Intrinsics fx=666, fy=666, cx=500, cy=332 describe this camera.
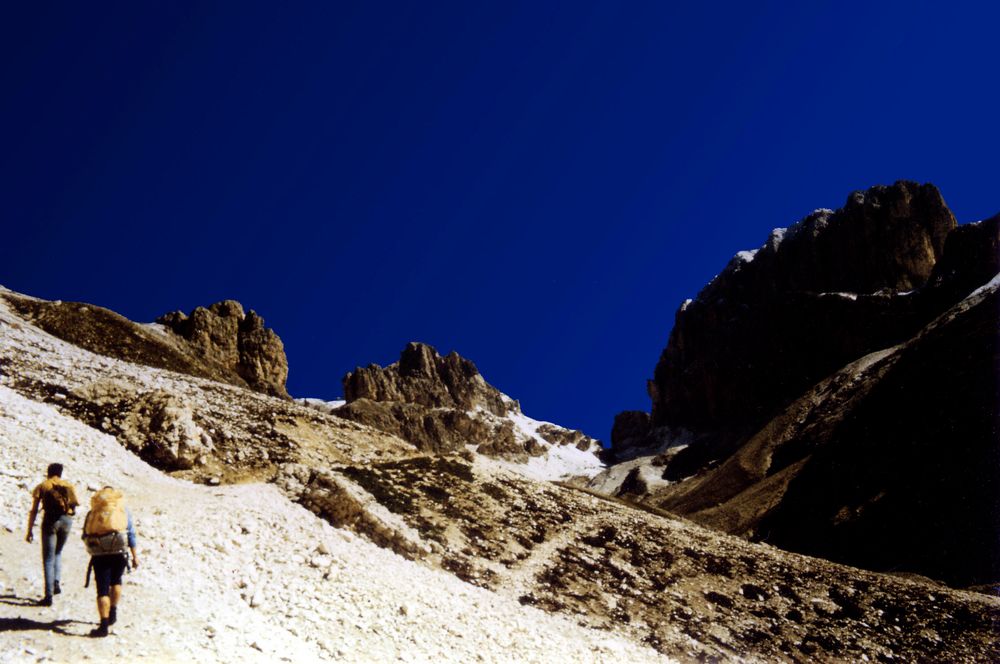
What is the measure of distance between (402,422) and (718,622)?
15236cm

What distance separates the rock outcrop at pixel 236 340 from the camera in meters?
84.3

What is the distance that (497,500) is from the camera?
24891 millimetres

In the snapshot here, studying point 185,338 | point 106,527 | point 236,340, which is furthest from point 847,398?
point 106,527

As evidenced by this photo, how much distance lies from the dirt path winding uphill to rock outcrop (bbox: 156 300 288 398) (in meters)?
66.1

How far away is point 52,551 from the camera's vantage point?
33.3ft

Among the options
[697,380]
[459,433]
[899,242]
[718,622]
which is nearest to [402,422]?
[459,433]

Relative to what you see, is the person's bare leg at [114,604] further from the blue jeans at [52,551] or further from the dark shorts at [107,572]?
the blue jeans at [52,551]

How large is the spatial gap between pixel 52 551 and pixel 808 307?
143073mm

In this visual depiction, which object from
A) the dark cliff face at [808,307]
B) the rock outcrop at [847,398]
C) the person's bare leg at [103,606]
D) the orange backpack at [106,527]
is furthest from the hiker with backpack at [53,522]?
the dark cliff face at [808,307]

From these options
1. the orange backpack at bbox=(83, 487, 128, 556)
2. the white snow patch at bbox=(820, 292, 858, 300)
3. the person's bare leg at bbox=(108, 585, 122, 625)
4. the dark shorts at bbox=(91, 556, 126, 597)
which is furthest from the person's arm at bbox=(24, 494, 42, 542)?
the white snow patch at bbox=(820, 292, 858, 300)

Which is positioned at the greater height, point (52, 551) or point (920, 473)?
point (920, 473)

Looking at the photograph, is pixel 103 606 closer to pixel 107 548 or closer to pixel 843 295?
pixel 107 548

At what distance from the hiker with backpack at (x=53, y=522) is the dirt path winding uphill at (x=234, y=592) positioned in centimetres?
31

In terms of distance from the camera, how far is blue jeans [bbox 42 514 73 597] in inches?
396
